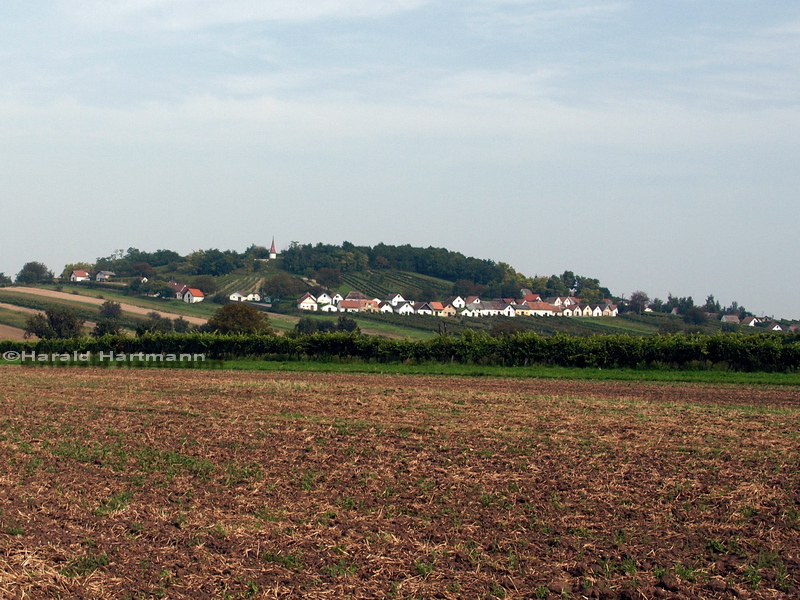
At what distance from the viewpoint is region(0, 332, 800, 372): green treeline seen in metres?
35.4

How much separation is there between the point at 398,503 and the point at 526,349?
2718cm

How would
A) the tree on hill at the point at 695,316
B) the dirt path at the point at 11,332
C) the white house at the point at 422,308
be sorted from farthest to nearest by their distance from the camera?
the white house at the point at 422,308
the tree on hill at the point at 695,316
the dirt path at the point at 11,332

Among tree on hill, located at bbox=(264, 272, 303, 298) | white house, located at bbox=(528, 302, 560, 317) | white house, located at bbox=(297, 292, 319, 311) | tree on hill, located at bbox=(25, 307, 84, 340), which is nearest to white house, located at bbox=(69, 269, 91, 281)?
tree on hill, located at bbox=(264, 272, 303, 298)

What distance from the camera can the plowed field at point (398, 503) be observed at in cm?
905

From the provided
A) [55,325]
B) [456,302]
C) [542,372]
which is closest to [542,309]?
[456,302]

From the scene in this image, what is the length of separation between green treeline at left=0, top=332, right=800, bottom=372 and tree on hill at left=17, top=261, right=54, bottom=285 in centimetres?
9645

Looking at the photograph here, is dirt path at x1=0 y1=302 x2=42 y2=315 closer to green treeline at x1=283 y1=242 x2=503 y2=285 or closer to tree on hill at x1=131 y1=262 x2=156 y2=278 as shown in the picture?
tree on hill at x1=131 y1=262 x2=156 y2=278

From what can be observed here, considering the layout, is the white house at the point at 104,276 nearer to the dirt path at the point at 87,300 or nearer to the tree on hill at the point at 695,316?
the dirt path at the point at 87,300

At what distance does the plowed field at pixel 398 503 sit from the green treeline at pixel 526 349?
13705 mm

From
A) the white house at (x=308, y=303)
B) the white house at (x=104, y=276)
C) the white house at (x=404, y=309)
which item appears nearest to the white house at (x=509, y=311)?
the white house at (x=404, y=309)

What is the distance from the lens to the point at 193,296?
4897 inches

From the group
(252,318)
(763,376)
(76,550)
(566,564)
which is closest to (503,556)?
(566,564)

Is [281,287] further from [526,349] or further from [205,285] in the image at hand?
[526,349]

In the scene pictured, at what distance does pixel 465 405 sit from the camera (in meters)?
23.5
